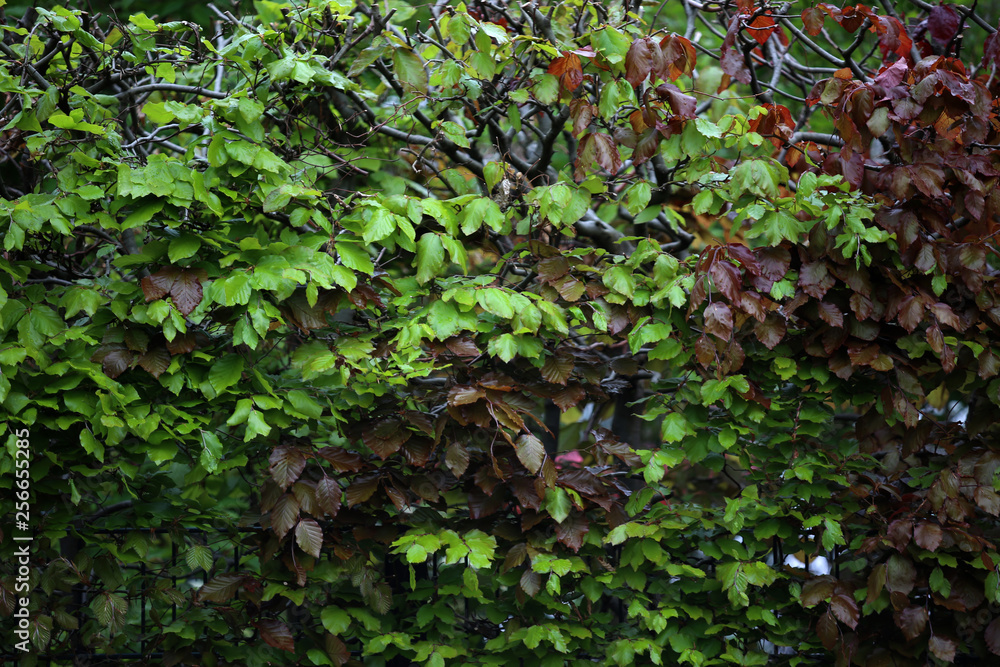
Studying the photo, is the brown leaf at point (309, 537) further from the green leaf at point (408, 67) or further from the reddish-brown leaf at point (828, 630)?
the reddish-brown leaf at point (828, 630)

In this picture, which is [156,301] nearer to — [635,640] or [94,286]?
[94,286]

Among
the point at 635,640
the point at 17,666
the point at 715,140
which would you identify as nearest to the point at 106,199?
the point at 17,666

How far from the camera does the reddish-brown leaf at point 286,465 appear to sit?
8.30 feet

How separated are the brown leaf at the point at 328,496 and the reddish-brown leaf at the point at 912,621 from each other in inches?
79.4

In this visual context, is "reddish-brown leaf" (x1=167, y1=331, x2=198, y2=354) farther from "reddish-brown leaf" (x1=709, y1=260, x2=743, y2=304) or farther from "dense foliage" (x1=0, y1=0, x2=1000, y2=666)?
"reddish-brown leaf" (x1=709, y1=260, x2=743, y2=304)

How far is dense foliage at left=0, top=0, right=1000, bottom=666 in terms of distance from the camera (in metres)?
2.51

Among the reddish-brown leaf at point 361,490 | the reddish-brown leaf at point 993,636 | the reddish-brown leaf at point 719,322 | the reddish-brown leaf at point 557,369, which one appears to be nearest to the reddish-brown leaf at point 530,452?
the reddish-brown leaf at point 557,369

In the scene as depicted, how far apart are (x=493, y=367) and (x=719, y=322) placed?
835 mm

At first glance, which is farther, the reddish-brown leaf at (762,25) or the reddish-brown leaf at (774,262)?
the reddish-brown leaf at (762,25)

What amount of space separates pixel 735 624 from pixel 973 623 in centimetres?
84

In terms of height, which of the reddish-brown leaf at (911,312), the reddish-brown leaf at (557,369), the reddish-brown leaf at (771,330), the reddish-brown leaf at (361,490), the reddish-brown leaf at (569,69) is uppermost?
the reddish-brown leaf at (569,69)

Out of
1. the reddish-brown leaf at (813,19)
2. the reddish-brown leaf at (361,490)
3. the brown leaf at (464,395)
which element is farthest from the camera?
the reddish-brown leaf at (813,19)

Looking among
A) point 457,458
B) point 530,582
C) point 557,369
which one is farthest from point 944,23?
point 530,582

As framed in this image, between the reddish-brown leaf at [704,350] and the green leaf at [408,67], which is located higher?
the green leaf at [408,67]
